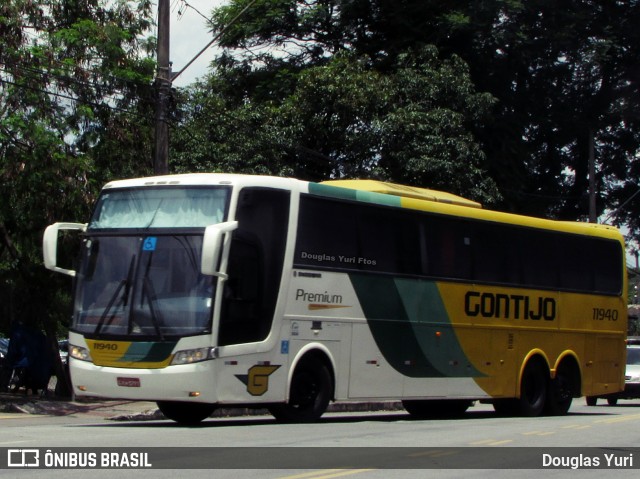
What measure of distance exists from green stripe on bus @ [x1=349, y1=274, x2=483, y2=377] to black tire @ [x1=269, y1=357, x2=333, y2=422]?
4.20ft

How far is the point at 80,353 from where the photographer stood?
14234 mm

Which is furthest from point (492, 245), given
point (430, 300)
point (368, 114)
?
point (368, 114)

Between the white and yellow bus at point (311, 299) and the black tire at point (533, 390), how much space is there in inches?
1.2

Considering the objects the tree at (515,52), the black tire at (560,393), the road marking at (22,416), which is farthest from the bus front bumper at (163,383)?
the tree at (515,52)

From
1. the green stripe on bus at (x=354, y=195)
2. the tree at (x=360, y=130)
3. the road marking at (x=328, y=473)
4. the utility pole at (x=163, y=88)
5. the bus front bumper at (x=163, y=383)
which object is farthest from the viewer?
the tree at (x=360, y=130)

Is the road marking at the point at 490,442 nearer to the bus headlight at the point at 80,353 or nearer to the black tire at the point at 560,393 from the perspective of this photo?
the bus headlight at the point at 80,353

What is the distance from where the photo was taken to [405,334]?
1675 centimetres

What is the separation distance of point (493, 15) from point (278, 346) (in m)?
20.7

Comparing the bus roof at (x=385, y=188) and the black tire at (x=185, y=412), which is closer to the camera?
the black tire at (x=185, y=412)

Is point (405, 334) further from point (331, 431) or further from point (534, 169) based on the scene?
point (534, 169)

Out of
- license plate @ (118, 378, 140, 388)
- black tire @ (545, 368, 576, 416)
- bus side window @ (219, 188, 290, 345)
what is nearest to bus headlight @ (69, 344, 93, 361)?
license plate @ (118, 378, 140, 388)

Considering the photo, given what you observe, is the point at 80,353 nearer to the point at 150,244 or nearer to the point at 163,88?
the point at 150,244

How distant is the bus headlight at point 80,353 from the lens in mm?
14127

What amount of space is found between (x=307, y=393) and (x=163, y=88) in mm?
6644
